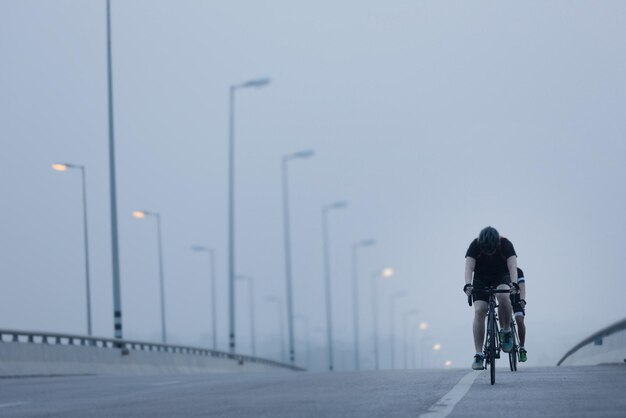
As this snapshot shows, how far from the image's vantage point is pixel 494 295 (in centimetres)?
1870

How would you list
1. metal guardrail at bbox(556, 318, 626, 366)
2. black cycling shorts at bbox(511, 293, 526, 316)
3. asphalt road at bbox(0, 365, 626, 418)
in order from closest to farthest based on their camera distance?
asphalt road at bbox(0, 365, 626, 418)
black cycling shorts at bbox(511, 293, 526, 316)
metal guardrail at bbox(556, 318, 626, 366)

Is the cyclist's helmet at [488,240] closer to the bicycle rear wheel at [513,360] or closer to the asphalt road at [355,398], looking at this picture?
the asphalt road at [355,398]

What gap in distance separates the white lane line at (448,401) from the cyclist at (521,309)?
1.52m

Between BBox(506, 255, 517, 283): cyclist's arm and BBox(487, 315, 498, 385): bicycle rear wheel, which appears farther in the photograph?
BBox(506, 255, 517, 283): cyclist's arm

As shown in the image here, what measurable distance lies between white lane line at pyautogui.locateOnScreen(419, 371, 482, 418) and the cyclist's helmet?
1611mm

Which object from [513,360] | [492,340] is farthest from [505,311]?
[513,360]

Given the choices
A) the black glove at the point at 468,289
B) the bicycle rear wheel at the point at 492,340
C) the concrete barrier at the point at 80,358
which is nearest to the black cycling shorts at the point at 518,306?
the bicycle rear wheel at the point at 492,340

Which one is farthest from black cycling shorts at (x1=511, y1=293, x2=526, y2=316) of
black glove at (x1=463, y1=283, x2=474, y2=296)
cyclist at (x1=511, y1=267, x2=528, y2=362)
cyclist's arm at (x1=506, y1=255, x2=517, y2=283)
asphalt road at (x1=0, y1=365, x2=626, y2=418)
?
black glove at (x1=463, y1=283, x2=474, y2=296)

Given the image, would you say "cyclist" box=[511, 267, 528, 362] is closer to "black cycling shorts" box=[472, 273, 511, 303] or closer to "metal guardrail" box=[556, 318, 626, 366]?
"black cycling shorts" box=[472, 273, 511, 303]

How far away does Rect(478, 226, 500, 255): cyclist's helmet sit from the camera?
18.3m

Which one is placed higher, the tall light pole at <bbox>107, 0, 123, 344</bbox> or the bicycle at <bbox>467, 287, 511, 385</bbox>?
the tall light pole at <bbox>107, 0, 123, 344</bbox>

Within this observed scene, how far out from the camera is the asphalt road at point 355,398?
13.0 metres

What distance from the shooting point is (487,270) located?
18656 mm

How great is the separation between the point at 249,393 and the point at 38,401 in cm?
241
